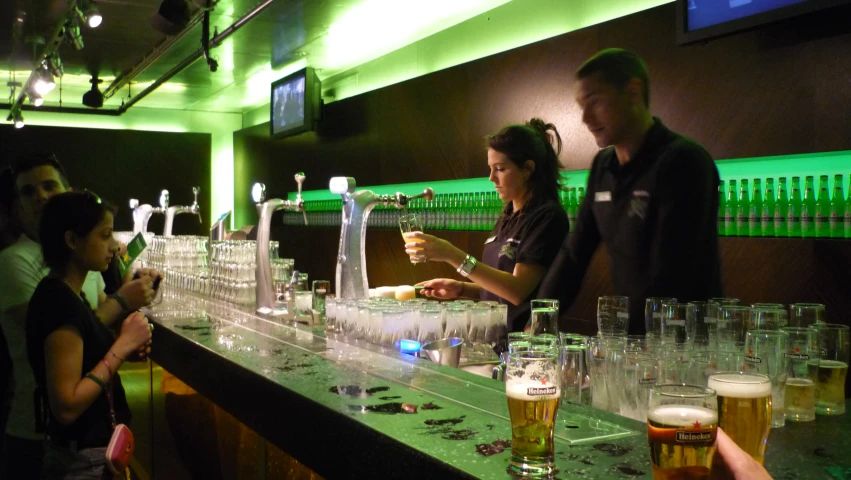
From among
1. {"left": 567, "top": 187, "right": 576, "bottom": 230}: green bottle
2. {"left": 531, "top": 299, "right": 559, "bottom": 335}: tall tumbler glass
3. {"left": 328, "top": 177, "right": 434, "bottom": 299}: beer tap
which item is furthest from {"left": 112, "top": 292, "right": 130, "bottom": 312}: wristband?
{"left": 567, "top": 187, "right": 576, "bottom": 230}: green bottle

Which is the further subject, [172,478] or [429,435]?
[172,478]

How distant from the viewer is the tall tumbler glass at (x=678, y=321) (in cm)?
165

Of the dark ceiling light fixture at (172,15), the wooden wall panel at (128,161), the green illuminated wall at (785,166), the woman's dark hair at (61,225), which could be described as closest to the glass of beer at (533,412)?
the woman's dark hair at (61,225)

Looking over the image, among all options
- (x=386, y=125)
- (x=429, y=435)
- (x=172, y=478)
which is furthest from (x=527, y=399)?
(x=386, y=125)

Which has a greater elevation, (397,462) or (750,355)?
(750,355)

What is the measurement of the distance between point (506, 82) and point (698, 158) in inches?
114

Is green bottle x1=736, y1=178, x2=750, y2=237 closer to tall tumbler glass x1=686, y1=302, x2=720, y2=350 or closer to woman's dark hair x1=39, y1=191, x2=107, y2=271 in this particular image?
tall tumbler glass x1=686, y1=302, x2=720, y2=350

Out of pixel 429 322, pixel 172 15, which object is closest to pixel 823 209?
pixel 429 322

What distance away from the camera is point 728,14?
330 cm

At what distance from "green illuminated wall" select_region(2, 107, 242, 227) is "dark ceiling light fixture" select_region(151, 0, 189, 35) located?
662cm

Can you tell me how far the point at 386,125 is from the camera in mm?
6680

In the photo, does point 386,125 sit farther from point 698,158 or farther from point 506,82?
point 698,158

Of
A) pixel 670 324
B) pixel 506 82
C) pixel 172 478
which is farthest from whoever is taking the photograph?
pixel 506 82

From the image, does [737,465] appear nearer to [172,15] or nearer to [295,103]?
[172,15]
